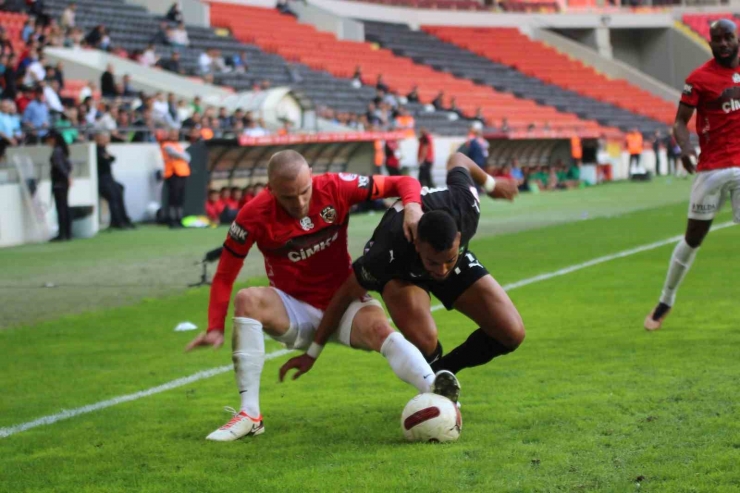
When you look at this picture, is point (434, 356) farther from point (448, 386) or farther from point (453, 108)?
point (453, 108)

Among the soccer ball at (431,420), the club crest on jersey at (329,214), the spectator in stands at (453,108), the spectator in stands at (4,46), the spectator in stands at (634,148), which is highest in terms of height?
the spectator in stands at (4,46)

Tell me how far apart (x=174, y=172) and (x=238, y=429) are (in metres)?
16.6

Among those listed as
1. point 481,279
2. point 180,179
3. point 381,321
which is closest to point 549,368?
point 481,279

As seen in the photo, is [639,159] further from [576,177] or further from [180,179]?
[180,179]

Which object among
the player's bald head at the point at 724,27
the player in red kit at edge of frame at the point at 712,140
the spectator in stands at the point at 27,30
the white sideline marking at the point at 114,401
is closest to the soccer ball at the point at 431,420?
the white sideline marking at the point at 114,401

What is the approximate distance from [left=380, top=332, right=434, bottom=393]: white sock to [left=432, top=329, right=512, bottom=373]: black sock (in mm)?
688

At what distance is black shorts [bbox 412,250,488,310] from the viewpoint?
6035 millimetres

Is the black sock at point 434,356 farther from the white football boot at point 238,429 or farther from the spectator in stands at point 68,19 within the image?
the spectator in stands at point 68,19

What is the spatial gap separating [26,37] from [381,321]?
2214cm

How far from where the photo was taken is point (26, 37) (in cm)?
2586

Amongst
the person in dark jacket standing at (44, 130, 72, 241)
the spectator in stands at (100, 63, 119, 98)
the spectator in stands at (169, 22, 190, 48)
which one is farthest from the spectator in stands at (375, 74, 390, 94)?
the person in dark jacket standing at (44, 130, 72, 241)

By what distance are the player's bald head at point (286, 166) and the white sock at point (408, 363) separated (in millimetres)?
924

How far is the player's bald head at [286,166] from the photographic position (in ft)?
18.0

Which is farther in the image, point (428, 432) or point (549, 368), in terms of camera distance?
point (549, 368)
